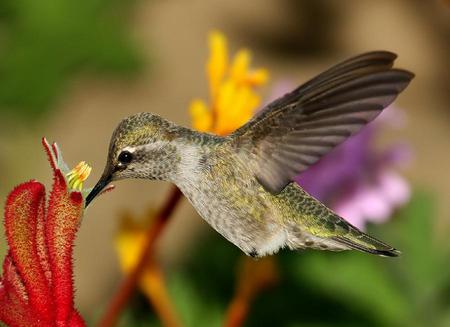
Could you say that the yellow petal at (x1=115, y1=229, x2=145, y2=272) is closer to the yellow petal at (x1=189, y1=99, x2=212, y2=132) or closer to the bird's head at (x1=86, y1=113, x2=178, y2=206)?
the yellow petal at (x1=189, y1=99, x2=212, y2=132)

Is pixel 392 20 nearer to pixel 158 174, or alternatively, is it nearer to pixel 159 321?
pixel 159 321

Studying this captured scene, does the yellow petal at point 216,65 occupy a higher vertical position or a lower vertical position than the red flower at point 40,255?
higher

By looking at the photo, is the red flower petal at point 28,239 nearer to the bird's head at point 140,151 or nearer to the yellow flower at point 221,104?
the bird's head at point 140,151

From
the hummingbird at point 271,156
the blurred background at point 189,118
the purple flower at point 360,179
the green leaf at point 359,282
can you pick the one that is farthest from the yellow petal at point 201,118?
the green leaf at point 359,282

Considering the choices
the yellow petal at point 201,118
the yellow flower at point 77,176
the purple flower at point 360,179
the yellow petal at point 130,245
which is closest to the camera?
the yellow flower at point 77,176

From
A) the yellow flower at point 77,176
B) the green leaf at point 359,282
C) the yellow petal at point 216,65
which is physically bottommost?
the green leaf at point 359,282

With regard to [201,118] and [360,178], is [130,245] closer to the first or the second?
[201,118]

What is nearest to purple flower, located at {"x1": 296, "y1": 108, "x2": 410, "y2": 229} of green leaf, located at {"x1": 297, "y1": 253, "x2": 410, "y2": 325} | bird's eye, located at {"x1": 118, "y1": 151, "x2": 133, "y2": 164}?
green leaf, located at {"x1": 297, "y1": 253, "x2": 410, "y2": 325}
